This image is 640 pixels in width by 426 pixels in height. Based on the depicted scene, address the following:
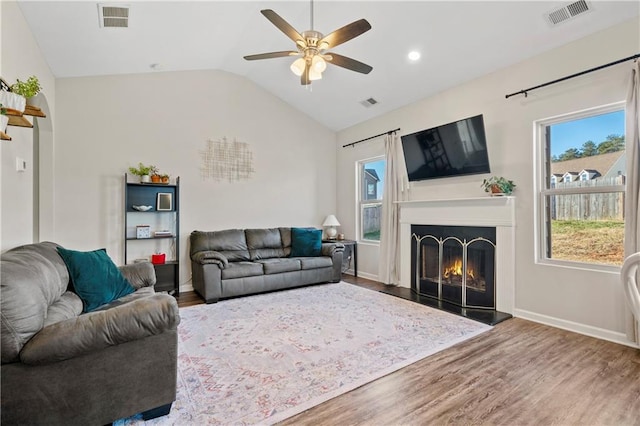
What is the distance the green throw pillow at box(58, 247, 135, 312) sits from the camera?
2.36m

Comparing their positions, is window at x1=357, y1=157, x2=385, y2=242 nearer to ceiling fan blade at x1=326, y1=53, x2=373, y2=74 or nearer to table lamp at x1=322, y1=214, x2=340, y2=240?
table lamp at x1=322, y1=214, x2=340, y2=240

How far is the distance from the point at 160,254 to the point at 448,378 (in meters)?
3.97

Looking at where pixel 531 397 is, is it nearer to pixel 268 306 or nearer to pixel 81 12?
pixel 268 306

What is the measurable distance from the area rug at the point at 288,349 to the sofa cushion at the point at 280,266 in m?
0.44

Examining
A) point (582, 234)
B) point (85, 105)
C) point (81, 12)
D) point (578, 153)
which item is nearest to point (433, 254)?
point (582, 234)

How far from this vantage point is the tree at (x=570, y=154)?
3.23m

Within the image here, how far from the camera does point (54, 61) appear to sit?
3.54 meters

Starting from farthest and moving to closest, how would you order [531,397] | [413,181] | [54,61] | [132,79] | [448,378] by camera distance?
[413,181]
[132,79]
[54,61]
[448,378]
[531,397]

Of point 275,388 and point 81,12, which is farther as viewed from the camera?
point 81,12

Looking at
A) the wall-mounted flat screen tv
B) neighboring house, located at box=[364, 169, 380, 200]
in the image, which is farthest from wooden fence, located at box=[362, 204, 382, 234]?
the wall-mounted flat screen tv

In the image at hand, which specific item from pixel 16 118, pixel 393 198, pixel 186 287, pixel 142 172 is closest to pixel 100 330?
pixel 16 118

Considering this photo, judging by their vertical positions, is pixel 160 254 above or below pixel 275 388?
above

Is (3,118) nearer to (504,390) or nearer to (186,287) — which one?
(186,287)

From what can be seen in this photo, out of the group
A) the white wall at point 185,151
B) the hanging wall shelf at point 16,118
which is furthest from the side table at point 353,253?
the hanging wall shelf at point 16,118
